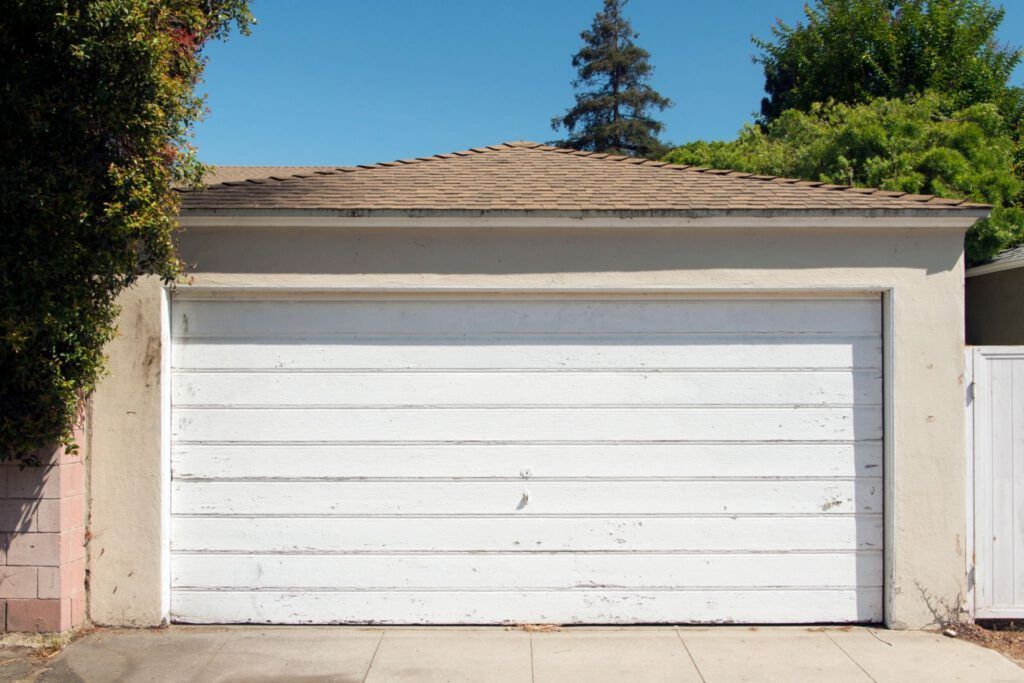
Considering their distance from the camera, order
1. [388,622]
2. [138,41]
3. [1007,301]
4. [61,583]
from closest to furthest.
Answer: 1. [138,41]
2. [61,583]
3. [388,622]
4. [1007,301]

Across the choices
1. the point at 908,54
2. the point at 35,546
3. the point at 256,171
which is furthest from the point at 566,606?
the point at 908,54

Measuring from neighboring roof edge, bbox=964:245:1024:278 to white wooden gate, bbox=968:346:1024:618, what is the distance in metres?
2.89

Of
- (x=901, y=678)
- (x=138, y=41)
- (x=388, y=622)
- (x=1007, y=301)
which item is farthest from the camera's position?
(x=1007, y=301)

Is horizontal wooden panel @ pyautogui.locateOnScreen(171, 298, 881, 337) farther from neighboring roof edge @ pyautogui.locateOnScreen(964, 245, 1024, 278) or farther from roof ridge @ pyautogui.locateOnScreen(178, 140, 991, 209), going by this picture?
neighboring roof edge @ pyautogui.locateOnScreen(964, 245, 1024, 278)

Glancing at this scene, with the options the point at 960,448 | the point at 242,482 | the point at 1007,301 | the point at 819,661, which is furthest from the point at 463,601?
the point at 1007,301

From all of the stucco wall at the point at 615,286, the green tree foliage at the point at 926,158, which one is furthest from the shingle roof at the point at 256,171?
the green tree foliage at the point at 926,158

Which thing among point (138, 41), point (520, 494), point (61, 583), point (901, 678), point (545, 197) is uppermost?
point (138, 41)

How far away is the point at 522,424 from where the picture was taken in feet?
19.3

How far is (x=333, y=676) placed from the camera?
4.96 m

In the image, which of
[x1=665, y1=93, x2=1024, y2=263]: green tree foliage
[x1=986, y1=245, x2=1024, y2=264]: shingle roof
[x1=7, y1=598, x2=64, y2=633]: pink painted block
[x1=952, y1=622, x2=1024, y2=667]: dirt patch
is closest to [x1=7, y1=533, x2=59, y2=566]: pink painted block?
[x1=7, y1=598, x2=64, y2=633]: pink painted block

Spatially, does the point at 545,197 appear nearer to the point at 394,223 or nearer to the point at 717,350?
the point at 394,223

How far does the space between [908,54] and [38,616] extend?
730 inches

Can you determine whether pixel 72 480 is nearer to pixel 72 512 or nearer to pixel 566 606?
pixel 72 512

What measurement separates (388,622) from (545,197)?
10.6 ft
